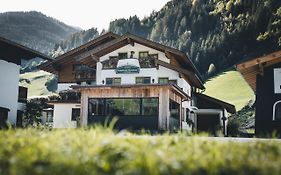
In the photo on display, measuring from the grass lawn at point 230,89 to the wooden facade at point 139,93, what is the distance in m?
40.6

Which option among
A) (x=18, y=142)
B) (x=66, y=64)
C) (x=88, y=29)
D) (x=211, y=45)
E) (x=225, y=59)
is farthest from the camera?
(x=88, y=29)

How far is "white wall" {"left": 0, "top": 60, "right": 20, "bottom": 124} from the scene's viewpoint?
20.6 m

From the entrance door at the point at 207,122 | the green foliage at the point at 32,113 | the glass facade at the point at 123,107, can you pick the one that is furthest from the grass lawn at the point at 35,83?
the glass facade at the point at 123,107

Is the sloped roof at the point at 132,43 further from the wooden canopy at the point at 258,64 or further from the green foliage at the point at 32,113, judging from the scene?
the wooden canopy at the point at 258,64

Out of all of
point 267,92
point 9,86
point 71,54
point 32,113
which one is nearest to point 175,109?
point 267,92

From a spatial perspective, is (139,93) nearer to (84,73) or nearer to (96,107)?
(96,107)

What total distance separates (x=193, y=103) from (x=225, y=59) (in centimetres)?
6478

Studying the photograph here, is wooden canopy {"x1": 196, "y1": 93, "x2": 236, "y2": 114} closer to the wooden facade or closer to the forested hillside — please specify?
the wooden facade

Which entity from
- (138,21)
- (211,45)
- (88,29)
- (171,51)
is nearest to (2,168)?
(171,51)

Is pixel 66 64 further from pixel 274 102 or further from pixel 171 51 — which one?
pixel 274 102

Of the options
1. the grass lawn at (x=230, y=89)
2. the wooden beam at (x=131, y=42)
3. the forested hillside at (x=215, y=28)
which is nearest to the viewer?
the wooden beam at (x=131, y=42)

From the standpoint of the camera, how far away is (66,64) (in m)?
37.8

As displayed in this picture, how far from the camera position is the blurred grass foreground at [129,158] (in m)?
4.35

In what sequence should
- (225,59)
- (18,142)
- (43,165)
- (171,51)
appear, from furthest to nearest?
(225,59) < (171,51) < (18,142) < (43,165)
